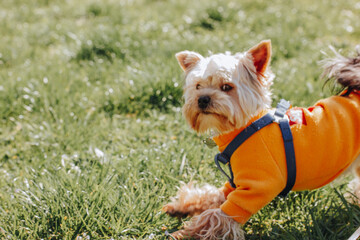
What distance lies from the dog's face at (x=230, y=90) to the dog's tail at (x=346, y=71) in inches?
21.7

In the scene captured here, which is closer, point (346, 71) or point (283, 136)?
point (283, 136)

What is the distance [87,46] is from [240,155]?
3450 millimetres

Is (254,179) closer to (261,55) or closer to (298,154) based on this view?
(298,154)

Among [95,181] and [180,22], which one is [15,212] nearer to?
[95,181]

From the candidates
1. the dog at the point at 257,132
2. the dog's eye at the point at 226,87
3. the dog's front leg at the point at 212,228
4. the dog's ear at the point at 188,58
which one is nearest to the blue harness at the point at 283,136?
the dog at the point at 257,132

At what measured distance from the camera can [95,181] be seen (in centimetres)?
288

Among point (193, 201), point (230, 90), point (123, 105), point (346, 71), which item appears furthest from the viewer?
point (123, 105)

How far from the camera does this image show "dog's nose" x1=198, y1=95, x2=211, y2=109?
7.68 feet

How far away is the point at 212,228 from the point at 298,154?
776mm

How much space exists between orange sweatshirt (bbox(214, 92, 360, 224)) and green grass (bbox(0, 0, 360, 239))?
410mm

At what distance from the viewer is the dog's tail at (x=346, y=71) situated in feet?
8.27

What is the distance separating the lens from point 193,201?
283 cm

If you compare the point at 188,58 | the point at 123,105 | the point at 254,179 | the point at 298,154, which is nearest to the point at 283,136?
the point at 298,154

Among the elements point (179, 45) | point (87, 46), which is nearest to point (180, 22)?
point (179, 45)
